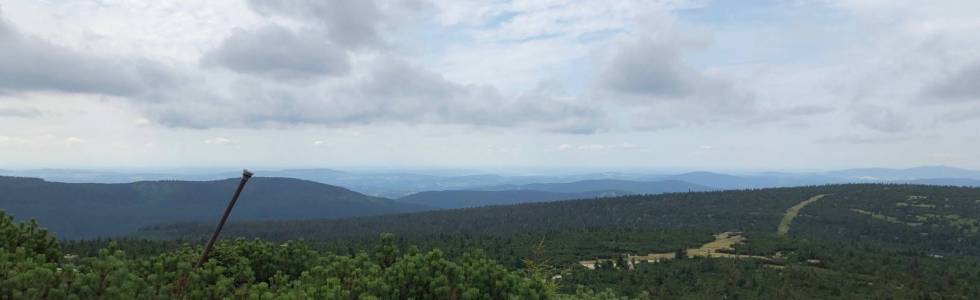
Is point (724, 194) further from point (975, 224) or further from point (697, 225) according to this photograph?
point (975, 224)

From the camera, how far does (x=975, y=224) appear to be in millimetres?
107688

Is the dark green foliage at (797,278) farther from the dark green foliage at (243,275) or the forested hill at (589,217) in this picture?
the forested hill at (589,217)

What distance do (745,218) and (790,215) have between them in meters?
12.5

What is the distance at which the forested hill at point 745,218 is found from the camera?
343ft

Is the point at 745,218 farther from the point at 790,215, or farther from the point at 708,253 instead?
the point at 708,253

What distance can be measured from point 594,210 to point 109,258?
161969 millimetres

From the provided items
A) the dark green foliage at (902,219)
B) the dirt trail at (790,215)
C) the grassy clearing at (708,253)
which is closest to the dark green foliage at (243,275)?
the grassy clearing at (708,253)

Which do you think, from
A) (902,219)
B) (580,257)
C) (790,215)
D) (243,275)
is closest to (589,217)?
(790,215)

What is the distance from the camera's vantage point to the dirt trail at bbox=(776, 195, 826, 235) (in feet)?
367

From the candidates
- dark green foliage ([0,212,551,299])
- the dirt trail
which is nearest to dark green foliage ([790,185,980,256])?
the dirt trail

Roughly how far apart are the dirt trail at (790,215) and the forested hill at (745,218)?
124 cm

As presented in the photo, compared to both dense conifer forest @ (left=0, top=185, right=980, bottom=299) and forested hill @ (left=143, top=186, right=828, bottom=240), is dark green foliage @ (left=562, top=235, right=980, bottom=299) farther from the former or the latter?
forested hill @ (left=143, top=186, right=828, bottom=240)

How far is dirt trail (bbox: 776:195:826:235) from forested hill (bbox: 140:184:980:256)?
4.05 feet

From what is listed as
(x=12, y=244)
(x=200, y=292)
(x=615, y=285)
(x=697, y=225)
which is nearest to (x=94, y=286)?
(x=200, y=292)
